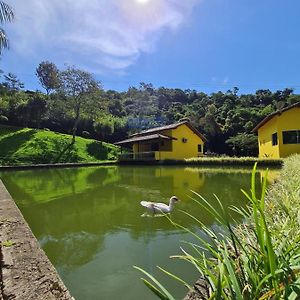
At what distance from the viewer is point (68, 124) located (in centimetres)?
4078

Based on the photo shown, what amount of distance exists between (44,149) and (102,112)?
8.80 meters

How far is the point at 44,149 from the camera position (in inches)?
1144

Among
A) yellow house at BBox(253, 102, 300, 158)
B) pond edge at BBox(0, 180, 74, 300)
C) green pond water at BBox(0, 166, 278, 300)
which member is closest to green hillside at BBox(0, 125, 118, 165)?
yellow house at BBox(253, 102, 300, 158)

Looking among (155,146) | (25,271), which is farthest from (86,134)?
(25,271)

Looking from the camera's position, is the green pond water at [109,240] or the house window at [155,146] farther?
the house window at [155,146]

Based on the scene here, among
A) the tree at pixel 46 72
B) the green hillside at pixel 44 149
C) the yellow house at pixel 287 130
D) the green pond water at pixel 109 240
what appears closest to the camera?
the green pond water at pixel 109 240

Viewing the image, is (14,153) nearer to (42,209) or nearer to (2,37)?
(2,37)

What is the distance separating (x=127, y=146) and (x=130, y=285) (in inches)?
1352

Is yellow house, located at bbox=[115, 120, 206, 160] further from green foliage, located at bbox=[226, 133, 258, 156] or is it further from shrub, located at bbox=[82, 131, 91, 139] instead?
shrub, located at bbox=[82, 131, 91, 139]

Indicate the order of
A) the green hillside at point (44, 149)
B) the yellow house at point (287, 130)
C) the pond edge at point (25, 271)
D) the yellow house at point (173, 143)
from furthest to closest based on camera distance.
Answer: the yellow house at point (173, 143)
the green hillside at point (44, 149)
the yellow house at point (287, 130)
the pond edge at point (25, 271)

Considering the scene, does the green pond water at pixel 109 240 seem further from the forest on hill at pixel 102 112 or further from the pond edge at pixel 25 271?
the forest on hill at pixel 102 112

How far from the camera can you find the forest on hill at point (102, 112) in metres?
33.3

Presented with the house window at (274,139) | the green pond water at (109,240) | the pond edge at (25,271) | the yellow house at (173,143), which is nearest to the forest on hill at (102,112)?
the yellow house at (173,143)

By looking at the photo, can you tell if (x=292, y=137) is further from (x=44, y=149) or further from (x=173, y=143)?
(x=44, y=149)
